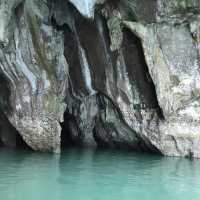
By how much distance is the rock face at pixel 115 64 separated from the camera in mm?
12492

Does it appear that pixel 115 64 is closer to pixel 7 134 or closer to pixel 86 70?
pixel 86 70

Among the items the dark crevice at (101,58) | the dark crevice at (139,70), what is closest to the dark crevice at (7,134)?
the dark crevice at (101,58)

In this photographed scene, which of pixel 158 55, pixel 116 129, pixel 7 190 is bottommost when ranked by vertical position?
pixel 7 190

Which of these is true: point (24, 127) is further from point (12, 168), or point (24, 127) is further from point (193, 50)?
point (193, 50)

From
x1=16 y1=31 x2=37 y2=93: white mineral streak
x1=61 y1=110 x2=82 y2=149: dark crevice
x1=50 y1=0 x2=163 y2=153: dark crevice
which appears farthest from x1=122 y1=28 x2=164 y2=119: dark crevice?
x1=61 y1=110 x2=82 y2=149: dark crevice

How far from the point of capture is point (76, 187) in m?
8.02

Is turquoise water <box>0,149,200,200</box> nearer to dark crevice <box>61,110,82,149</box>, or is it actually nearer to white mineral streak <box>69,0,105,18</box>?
dark crevice <box>61,110,82,149</box>

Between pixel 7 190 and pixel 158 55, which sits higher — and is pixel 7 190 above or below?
below

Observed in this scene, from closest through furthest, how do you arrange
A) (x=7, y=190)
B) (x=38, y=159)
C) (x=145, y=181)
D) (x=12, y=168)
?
(x=7, y=190) → (x=145, y=181) → (x=12, y=168) → (x=38, y=159)

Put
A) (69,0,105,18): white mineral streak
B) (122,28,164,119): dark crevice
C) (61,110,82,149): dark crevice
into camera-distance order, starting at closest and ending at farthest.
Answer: (69,0,105,18): white mineral streak
(122,28,164,119): dark crevice
(61,110,82,149): dark crevice

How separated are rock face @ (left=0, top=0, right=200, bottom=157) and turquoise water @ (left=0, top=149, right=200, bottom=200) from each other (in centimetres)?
92

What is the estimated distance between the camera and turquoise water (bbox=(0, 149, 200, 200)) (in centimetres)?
757

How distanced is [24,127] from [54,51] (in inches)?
93.3

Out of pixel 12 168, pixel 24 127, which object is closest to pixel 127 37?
pixel 24 127
